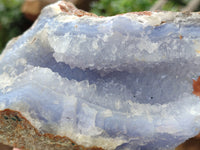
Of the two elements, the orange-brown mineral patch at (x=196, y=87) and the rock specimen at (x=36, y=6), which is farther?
the rock specimen at (x=36, y=6)

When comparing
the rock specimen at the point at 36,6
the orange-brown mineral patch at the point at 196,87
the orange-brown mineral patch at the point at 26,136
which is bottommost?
the orange-brown mineral patch at the point at 26,136

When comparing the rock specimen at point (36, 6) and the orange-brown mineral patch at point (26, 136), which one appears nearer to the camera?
the orange-brown mineral patch at point (26, 136)

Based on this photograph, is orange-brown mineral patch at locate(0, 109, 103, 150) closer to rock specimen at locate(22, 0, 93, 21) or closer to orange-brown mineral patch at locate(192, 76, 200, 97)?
orange-brown mineral patch at locate(192, 76, 200, 97)

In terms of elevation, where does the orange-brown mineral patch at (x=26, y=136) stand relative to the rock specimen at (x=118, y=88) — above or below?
below

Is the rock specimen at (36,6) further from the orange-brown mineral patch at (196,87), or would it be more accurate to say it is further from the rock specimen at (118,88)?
the orange-brown mineral patch at (196,87)

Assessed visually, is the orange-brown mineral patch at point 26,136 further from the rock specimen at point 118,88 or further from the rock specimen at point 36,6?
the rock specimen at point 36,6

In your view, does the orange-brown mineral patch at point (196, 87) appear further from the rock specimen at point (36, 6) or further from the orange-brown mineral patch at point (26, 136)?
the rock specimen at point (36, 6)

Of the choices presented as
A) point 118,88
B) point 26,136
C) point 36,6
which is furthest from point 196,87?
point 36,6

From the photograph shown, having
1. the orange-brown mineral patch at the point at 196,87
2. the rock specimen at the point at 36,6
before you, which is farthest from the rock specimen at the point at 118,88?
the rock specimen at the point at 36,6

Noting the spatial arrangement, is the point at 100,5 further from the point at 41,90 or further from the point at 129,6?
the point at 41,90
